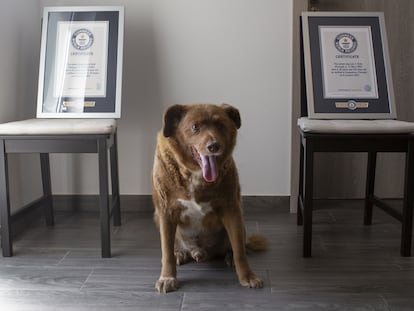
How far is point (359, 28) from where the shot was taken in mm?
2291

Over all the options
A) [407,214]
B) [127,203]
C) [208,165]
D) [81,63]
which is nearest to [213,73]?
[81,63]

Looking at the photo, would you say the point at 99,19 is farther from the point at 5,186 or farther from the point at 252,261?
the point at 252,261

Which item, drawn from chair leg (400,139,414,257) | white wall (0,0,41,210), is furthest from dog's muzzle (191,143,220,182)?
white wall (0,0,41,210)

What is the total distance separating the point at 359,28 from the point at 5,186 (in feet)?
6.16

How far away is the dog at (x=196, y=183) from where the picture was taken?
1.60 metres

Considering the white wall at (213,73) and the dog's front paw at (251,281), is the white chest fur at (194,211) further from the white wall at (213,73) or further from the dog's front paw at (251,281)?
the white wall at (213,73)

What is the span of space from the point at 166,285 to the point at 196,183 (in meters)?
0.40

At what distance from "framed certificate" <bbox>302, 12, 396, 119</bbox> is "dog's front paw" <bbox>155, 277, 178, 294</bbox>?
3.45 ft

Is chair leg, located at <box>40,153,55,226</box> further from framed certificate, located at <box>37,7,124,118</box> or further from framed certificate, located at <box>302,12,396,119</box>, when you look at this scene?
framed certificate, located at <box>302,12,396,119</box>

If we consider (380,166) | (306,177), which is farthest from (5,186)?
(380,166)

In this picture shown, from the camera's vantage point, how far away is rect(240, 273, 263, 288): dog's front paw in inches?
66.4

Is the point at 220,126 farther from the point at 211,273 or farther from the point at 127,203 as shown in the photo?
the point at 127,203

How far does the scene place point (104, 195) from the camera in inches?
78.4

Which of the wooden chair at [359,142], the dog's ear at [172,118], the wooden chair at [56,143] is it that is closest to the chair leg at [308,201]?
the wooden chair at [359,142]
